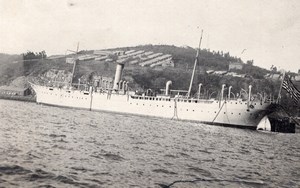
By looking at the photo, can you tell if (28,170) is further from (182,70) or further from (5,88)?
(182,70)

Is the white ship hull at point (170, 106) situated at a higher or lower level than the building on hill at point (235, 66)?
lower

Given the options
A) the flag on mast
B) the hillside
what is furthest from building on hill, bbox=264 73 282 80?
the flag on mast

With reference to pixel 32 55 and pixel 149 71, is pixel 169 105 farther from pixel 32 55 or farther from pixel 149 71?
pixel 32 55

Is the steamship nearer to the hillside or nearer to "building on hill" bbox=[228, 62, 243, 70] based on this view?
the hillside

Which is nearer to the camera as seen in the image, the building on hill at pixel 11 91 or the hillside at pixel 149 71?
the building on hill at pixel 11 91

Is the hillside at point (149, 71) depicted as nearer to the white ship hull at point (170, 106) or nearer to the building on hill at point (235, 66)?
the building on hill at point (235, 66)

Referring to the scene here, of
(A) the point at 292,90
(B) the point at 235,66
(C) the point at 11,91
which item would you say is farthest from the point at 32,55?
(A) the point at 292,90

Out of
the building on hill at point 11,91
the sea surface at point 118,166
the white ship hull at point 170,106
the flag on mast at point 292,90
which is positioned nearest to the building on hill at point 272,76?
the white ship hull at point 170,106
